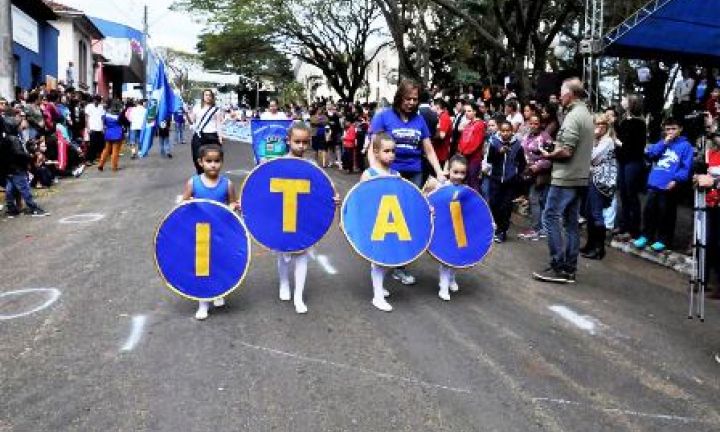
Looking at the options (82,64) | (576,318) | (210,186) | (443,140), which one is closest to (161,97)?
(443,140)

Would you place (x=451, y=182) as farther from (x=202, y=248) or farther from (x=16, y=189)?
(x=16, y=189)

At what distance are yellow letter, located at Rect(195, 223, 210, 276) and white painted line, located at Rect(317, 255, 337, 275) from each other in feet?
6.96

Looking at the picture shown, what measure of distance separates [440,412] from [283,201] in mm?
2717

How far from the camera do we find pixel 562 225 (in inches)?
310

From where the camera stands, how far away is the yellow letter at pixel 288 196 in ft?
20.8

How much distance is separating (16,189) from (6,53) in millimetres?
5332

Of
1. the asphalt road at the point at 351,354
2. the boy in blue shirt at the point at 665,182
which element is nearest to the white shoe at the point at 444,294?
the asphalt road at the point at 351,354

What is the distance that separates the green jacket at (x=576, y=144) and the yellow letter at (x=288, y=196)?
295 centimetres

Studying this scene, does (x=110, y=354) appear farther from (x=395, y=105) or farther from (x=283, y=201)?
(x=395, y=105)

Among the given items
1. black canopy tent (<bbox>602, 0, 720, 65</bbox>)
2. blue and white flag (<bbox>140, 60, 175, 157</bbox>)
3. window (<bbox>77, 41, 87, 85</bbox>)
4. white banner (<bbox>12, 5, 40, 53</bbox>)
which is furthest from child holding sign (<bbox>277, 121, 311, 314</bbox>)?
window (<bbox>77, 41, 87, 85</bbox>)

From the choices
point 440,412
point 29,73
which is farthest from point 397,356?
point 29,73

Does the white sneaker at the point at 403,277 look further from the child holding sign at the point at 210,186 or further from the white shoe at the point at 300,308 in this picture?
the child holding sign at the point at 210,186

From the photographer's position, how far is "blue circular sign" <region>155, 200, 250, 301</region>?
19.2 feet

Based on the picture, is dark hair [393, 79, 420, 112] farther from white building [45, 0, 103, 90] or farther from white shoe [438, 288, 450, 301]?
white building [45, 0, 103, 90]
